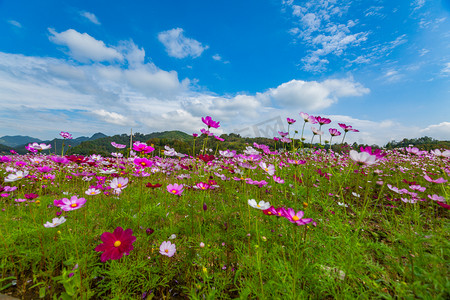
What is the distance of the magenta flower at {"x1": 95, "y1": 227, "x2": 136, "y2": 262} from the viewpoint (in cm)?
101

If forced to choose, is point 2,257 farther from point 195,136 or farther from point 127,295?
point 195,136

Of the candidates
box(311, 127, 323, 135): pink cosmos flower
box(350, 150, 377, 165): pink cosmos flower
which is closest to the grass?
box(350, 150, 377, 165): pink cosmos flower

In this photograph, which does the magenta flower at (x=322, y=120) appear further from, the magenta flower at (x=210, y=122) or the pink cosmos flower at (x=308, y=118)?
the magenta flower at (x=210, y=122)

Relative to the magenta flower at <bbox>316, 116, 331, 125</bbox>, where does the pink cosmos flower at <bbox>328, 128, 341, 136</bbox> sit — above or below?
below

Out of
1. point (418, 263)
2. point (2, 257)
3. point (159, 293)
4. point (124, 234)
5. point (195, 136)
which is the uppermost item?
point (195, 136)

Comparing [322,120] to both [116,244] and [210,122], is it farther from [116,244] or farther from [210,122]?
[116,244]

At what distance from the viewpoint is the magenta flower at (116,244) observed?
1.01 metres

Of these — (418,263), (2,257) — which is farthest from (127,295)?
(418,263)

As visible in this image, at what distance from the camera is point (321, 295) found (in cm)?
123

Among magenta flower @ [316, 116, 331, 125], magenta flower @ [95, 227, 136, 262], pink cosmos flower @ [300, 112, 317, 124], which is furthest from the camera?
pink cosmos flower @ [300, 112, 317, 124]

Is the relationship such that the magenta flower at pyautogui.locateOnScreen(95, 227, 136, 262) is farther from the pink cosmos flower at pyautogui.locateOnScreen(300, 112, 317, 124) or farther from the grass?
the pink cosmos flower at pyautogui.locateOnScreen(300, 112, 317, 124)

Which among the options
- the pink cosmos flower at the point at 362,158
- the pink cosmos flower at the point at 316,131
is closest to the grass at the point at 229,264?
the pink cosmos flower at the point at 362,158

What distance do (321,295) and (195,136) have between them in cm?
211

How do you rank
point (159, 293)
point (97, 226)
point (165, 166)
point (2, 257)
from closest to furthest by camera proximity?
point (159, 293) < point (2, 257) < point (97, 226) < point (165, 166)
